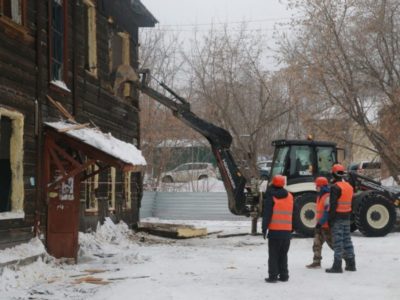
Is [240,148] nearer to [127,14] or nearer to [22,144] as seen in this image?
[127,14]

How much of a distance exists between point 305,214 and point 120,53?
7.01 metres

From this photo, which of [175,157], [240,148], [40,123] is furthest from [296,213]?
[175,157]

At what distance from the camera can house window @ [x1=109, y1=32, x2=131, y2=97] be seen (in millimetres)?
16663

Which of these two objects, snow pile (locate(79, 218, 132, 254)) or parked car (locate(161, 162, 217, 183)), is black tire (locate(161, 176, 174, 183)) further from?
snow pile (locate(79, 218, 132, 254))

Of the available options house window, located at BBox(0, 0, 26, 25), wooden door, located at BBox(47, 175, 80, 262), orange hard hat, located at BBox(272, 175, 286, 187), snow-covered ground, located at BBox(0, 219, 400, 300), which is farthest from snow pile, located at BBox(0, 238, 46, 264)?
orange hard hat, located at BBox(272, 175, 286, 187)

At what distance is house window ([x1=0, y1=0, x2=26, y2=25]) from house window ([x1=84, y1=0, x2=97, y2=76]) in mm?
3935

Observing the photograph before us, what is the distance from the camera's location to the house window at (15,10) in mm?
10367

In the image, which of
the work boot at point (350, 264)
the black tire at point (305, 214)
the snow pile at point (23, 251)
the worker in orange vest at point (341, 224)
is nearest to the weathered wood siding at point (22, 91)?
the snow pile at point (23, 251)

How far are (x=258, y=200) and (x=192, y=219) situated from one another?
28.0 feet

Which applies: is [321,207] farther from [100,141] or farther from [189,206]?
[189,206]

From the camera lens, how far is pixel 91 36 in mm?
14852

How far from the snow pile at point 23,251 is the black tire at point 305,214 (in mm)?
7768

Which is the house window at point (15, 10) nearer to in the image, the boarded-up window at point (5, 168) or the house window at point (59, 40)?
the boarded-up window at point (5, 168)

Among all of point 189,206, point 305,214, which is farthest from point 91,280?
point 189,206
